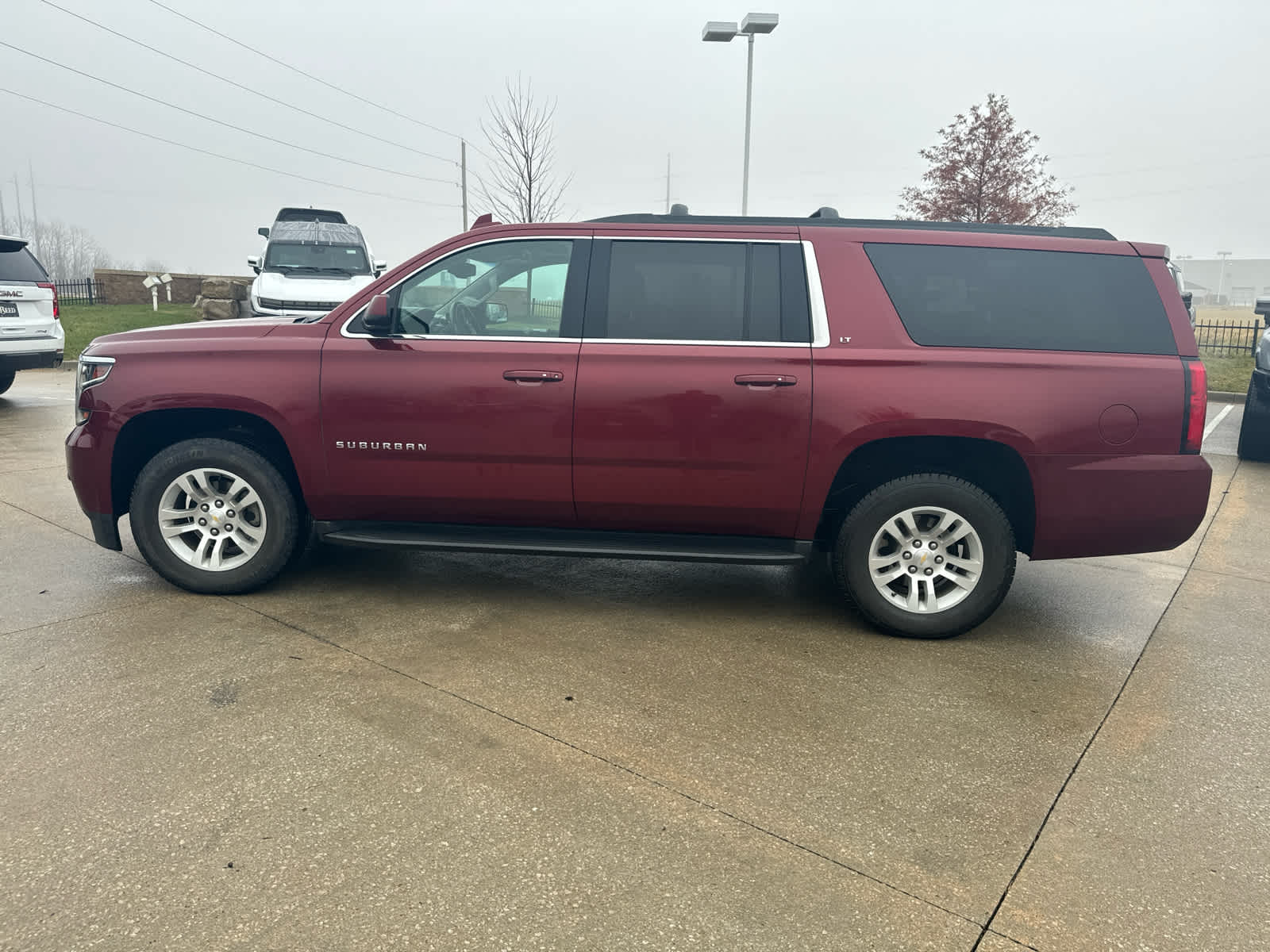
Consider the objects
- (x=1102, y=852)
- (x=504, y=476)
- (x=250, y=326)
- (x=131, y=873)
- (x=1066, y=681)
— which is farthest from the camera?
(x=250, y=326)

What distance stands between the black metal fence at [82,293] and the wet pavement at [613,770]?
2360cm

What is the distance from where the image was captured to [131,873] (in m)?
2.41

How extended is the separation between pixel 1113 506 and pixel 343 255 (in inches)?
553

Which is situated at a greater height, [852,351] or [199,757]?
[852,351]

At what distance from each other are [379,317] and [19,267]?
8.37 metres

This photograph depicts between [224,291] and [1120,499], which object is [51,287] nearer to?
[1120,499]

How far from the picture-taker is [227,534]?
4578 mm

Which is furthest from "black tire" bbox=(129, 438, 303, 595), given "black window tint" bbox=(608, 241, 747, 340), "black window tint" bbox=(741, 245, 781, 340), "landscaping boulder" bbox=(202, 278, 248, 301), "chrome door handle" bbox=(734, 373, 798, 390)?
"landscaping boulder" bbox=(202, 278, 248, 301)

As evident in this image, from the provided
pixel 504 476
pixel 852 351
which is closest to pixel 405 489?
pixel 504 476

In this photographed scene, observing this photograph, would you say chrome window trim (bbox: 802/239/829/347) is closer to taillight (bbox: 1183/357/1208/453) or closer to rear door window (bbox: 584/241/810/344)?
rear door window (bbox: 584/241/810/344)

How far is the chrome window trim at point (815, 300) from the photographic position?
13.6 feet

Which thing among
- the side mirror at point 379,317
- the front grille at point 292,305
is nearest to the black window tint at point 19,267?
the front grille at point 292,305

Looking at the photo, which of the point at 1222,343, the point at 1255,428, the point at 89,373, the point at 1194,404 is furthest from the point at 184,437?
the point at 1222,343

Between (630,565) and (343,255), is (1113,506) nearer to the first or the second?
(630,565)
